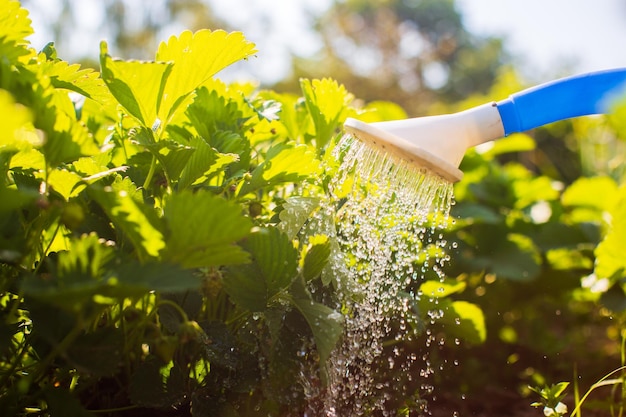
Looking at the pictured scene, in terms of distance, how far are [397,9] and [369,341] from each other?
27.2 m

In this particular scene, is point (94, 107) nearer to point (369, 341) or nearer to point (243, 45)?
point (243, 45)

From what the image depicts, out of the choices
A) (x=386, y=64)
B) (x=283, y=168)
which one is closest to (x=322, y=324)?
(x=283, y=168)

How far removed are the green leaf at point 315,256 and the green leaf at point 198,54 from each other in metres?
0.20

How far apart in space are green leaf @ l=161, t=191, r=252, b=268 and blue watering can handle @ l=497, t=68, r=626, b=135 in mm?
493

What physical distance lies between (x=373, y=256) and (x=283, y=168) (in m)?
0.20

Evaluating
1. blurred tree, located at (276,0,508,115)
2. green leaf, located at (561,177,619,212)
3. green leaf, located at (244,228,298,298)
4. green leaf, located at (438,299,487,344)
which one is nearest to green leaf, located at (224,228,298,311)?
green leaf, located at (244,228,298,298)

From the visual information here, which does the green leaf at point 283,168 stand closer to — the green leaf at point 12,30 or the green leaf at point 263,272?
the green leaf at point 263,272

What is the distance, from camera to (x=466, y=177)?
1710 mm

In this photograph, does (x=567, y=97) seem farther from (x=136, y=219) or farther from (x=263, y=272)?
Answer: (x=136, y=219)

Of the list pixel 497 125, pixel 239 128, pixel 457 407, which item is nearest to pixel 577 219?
pixel 457 407

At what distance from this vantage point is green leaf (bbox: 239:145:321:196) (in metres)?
0.70

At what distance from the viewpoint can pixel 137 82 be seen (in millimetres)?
611

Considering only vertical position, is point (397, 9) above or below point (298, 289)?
above

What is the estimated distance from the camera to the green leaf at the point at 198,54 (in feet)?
2.07
